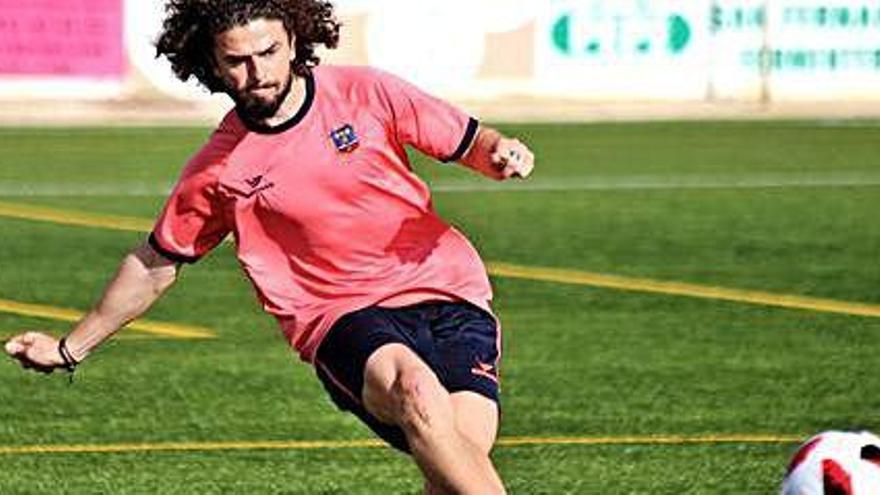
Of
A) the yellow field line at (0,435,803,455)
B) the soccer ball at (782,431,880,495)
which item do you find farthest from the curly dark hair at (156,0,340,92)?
the yellow field line at (0,435,803,455)

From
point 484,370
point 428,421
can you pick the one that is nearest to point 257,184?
point 484,370

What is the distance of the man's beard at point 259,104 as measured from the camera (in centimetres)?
844

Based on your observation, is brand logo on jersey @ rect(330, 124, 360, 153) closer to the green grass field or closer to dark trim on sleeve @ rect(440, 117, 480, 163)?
dark trim on sleeve @ rect(440, 117, 480, 163)

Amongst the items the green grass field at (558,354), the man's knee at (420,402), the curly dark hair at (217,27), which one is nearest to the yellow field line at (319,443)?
the green grass field at (558,354)

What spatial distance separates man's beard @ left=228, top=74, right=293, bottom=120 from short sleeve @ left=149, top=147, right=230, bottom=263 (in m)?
0.21

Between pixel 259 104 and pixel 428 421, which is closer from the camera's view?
pixel 428 421

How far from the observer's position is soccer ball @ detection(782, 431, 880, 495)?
7.57m

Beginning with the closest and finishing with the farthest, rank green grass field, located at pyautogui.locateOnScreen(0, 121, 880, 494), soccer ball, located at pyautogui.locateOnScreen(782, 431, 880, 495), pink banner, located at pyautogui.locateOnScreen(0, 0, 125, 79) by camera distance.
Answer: soccer ball, located at pyautogui.locateOnScreen(782, 431, 880, 495) → green grass field, located at pyautogui.locateOnScreen(0, 121, 880, 494) → pink banner, located at pyautogui.locateOnScreen(0, 0, 125, 79)

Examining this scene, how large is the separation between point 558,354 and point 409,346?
588 centimetres

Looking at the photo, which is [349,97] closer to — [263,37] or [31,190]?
[263,37]

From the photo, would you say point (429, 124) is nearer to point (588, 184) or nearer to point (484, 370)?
point (484, 370)

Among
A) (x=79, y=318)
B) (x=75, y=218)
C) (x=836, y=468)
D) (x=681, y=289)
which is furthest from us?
(x=75, y=218)

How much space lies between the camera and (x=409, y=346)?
845 centimetres

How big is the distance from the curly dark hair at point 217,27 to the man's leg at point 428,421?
92cm
